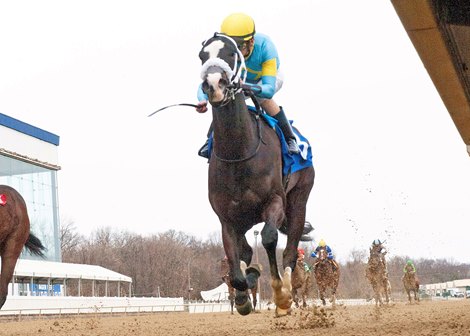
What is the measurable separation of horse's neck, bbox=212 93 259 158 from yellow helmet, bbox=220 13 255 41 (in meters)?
0.57

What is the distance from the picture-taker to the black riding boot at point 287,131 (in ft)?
25.3

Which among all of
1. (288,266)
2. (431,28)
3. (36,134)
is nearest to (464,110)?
(431,28)

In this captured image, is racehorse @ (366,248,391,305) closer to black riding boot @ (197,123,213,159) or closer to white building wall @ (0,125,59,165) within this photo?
black riding boot @ (197,123,213,159)

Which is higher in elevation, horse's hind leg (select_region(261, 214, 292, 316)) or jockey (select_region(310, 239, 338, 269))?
jockey (select_region(310, 239, 338, 269))

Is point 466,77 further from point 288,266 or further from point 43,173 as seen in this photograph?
point 43,173

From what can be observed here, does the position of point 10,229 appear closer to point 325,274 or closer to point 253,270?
point 253,270

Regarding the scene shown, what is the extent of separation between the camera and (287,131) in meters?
7.79

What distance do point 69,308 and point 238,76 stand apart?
79.3ft

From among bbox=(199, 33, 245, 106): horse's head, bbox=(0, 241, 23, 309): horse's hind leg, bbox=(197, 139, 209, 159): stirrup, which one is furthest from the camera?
bbox=(0, 241, 23, 309): horse's hind leg

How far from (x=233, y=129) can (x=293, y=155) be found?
1065 mm

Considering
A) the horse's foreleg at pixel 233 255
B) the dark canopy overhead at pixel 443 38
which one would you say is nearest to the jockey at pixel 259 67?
the horse's foreleg at pixel 233 255

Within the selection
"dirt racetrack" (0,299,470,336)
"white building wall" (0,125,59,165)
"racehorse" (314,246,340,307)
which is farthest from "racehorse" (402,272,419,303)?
"white building wall" (0,125,59,165)

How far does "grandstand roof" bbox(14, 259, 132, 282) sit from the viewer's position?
1353 inches

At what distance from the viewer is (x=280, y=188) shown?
7164 millimetres
